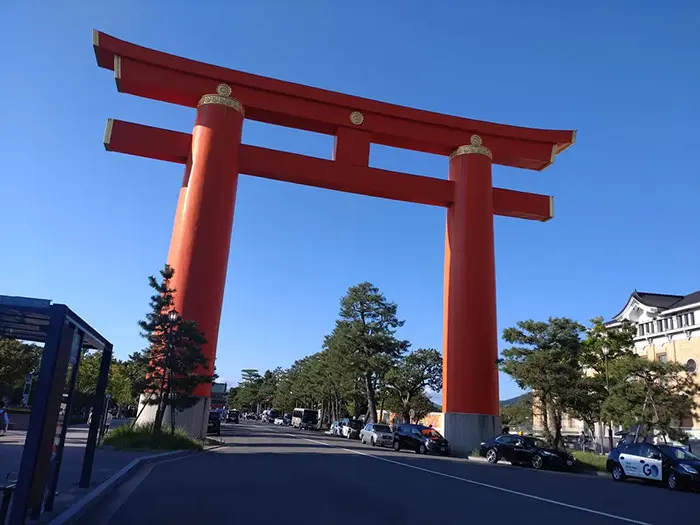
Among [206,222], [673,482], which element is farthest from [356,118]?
[673,482]

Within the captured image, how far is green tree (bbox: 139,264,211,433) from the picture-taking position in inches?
851

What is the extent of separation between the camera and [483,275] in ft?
101

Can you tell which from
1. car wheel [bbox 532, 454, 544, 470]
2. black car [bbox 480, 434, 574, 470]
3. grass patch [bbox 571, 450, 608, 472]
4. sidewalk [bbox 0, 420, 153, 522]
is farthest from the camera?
grass patch [bbox 571, 450, 608, 472]

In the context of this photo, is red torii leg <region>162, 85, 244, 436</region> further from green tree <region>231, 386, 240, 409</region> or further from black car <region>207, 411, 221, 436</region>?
green tree <region>231, 386, 240, 409</region>

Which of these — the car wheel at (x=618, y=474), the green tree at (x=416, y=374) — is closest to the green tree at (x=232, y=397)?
the green tree at (x=416, y=374)

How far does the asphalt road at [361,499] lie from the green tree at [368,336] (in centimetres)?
3075

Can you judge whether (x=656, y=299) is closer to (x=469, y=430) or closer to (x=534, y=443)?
(x=469, y=430)

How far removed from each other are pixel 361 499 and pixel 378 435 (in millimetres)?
27252

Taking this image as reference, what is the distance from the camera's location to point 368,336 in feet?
156

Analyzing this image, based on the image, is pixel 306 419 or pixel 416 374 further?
pixel 306 419

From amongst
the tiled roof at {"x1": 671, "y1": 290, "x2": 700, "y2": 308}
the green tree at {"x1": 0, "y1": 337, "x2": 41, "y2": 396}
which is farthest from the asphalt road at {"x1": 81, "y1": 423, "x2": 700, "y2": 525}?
the tiled roof at {"x1": 671, "y1": 290, "x2": 700, "y2": 308}

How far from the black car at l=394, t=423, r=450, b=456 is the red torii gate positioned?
38.0 inches

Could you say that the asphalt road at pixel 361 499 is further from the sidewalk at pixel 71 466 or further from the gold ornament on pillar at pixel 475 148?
the gold ornament on pillar at pixel 475 148

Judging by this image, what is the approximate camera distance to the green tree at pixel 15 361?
35375mm
